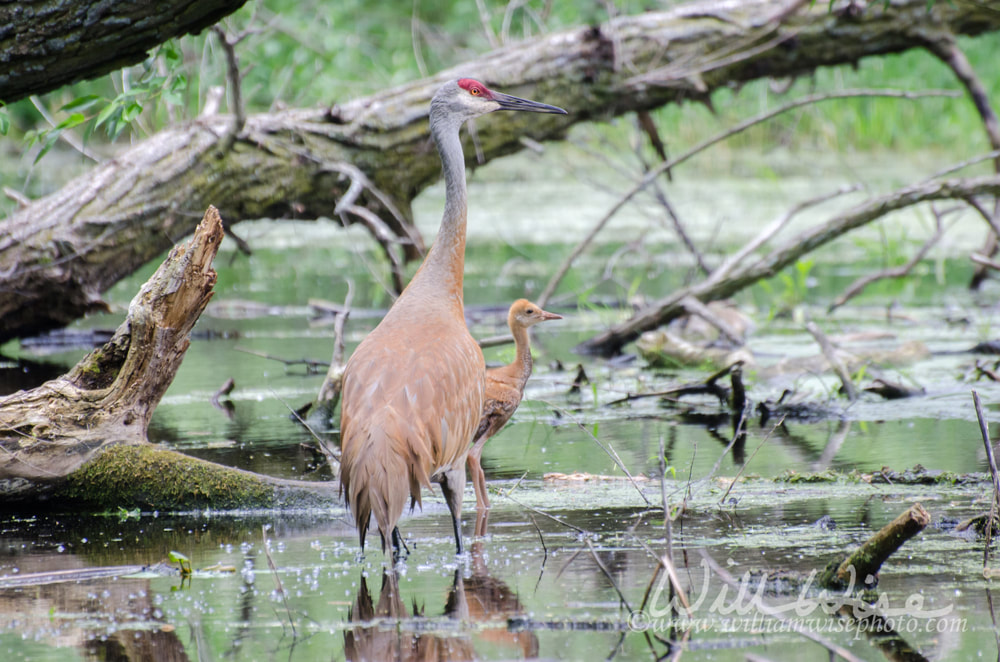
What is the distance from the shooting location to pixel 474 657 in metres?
3.18

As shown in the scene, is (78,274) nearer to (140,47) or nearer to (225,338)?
(225,338)

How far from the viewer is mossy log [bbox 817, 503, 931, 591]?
3.27m

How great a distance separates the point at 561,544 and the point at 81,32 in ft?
9.02

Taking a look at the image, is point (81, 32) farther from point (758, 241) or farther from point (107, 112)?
point (758, 241)

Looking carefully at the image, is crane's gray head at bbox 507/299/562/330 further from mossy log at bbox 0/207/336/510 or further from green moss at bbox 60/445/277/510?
green moss at bbox 60/445/277/510

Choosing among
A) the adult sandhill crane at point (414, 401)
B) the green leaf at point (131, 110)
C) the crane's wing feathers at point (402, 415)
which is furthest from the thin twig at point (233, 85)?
the crane's wing feathers at point (402, 415)

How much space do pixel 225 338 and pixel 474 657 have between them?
21.8ft

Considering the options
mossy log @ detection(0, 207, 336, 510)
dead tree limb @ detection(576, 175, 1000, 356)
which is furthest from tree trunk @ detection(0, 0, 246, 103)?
dead tree limb @ detection(576, 175, 1000, 356)

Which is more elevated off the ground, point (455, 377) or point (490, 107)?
point (490, 107)

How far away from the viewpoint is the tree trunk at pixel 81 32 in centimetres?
468

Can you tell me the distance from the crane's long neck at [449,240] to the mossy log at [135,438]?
0.91m

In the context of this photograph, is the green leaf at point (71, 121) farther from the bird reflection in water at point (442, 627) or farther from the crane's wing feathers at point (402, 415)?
the bird reflection in water at point (442, 627)

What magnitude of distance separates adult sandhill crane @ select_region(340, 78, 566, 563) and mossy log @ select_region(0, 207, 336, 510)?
2.26ft

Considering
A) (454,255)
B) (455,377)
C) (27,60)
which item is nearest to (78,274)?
(27,60)
